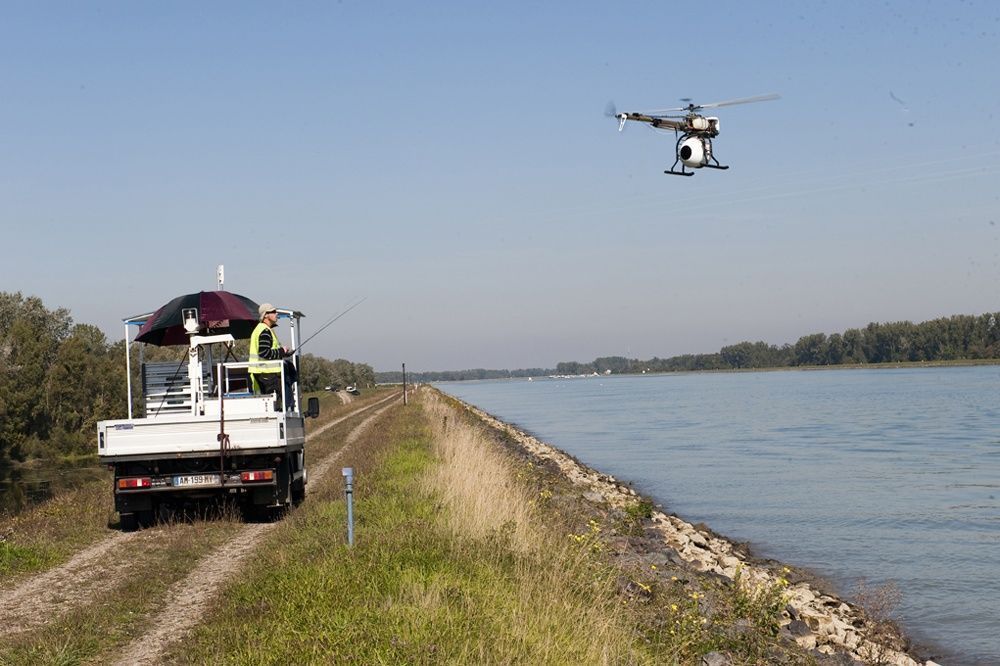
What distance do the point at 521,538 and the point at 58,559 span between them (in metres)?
5.69

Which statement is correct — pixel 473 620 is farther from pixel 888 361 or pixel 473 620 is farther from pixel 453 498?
pixel 888 361

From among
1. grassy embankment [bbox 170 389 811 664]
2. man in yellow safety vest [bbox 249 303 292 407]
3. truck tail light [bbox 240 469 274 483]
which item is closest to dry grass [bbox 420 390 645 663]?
grassy embankment [bbox 170 389 811 664]

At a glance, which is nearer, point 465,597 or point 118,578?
point 465,597

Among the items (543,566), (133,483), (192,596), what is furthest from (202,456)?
(543,566)

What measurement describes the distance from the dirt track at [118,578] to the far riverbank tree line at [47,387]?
141ft

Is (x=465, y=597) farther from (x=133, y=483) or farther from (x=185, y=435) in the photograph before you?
(x=133, y=483)

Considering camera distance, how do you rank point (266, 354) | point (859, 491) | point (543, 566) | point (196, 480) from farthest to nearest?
point (859, 491)
point (266, 354)
point (196, 480)
point (543, 566)

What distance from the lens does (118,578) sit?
1164 centimetres

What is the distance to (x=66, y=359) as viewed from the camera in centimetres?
6456

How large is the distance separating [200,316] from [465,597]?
9.87m

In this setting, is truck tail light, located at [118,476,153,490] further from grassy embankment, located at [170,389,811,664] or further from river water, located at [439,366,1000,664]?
river water, located at [439,366,1000,664]

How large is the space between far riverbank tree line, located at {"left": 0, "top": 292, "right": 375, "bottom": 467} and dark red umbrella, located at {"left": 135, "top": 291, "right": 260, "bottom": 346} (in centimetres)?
3829

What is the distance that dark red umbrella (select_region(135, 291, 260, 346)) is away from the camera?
17.4 meters

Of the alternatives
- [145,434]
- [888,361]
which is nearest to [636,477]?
[145,434]
